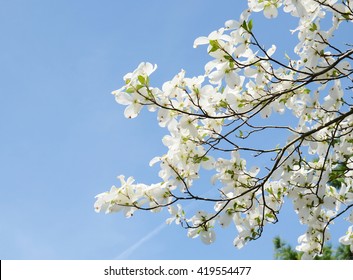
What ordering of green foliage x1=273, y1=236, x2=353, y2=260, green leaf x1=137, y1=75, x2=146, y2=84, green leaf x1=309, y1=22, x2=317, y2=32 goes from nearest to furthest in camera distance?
green leaf x1=137, y1=75, x2=146, y2=84 < green leaf x1=309, y1=22, x2=317, y2=32 < green foliage x1=273, y1=236, x2=353, y2=260

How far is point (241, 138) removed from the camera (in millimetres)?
3074

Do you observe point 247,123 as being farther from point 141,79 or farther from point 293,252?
point 293,252

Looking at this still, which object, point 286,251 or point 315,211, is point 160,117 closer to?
point 315,211

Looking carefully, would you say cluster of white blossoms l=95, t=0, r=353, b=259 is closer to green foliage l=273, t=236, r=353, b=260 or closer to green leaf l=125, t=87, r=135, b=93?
green leaf l=125, t=87, r=135, b=93

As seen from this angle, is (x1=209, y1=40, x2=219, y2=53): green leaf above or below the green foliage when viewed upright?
below

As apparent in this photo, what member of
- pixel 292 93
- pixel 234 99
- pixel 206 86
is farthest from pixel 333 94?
pixel 206 86

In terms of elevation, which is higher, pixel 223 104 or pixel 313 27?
pixel 313 27

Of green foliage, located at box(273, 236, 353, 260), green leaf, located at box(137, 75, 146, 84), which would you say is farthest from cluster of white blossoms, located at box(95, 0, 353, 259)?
green foliage, located at box(273, 236, 353, 260)

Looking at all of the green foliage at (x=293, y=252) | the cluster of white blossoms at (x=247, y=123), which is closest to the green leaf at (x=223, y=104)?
the cluster of white blossoms at (x=247, y=123)

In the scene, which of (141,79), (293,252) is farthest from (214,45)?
(293,252)

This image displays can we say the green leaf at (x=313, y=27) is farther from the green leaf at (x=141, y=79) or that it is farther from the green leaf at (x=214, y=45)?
the green leaf at (x=141, y=79)

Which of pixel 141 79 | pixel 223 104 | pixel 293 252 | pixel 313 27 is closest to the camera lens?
pixel 141 79

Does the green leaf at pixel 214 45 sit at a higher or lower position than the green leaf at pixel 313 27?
lower

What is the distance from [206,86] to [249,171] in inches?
23.3
